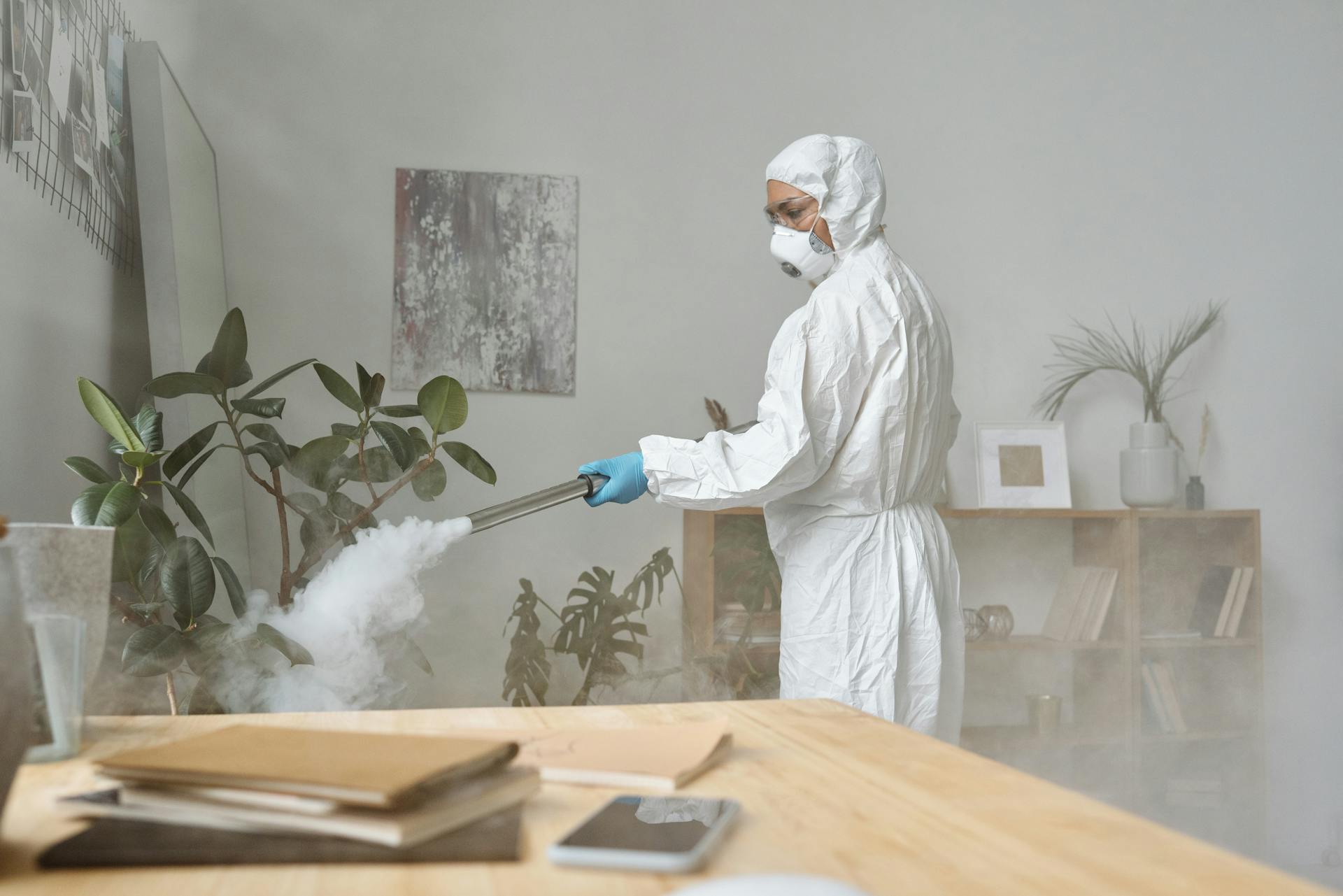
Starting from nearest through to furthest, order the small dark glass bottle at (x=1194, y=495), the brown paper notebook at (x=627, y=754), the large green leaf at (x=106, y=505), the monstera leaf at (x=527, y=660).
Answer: the brown paper notebook at (x=627, y=754) → the large green leaf at (x=106, y=505) → the monstera leaf at (x=527, y=660) → the small dark glass bottle at (x=1194, y=495)

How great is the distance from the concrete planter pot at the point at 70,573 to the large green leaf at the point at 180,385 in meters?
1.12

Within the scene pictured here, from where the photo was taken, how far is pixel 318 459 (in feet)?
6.99

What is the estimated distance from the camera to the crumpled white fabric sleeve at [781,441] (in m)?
1.74

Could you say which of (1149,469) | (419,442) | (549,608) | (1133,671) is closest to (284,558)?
(419,442)

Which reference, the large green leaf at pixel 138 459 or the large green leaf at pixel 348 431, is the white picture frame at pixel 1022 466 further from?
the large green leaf at pixel 138 459

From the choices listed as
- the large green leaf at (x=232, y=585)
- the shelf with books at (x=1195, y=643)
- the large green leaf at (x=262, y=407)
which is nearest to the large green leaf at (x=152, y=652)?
the large green leaf at (x=232, y=585)

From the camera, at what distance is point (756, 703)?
1.08m

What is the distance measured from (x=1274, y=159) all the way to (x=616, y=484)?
2.71 meters

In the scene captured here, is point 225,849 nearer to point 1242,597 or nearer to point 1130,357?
point 1242,597

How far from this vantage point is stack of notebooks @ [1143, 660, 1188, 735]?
2.84m

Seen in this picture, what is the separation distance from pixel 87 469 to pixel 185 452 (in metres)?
0.23

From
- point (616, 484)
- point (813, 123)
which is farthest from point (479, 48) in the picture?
point (616, 484)

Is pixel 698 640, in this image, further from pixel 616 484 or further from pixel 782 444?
pixel 782 444

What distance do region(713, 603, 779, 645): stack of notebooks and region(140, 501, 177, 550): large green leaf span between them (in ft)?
4.26
